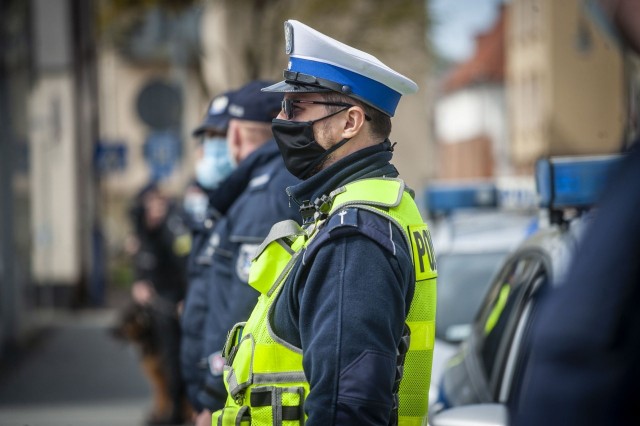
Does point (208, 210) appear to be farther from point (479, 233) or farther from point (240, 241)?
point (479, 233)

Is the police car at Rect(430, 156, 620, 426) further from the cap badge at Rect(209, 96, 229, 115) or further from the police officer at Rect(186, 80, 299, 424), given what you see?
the cap badge at Rect(209, 96, 229, 115)

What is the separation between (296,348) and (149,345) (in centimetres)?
742

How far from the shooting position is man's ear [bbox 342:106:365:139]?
107 inches

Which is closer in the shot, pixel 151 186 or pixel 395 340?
pixel 395 340

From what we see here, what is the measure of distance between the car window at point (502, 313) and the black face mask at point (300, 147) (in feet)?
4.54

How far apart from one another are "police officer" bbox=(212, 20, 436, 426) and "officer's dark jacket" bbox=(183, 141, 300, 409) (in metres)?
1.09

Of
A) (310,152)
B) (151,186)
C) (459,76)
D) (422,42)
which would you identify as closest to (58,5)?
(422,42)

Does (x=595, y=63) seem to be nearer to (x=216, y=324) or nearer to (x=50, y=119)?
(x=216, y=324)

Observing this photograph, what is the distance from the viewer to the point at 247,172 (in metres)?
4.46

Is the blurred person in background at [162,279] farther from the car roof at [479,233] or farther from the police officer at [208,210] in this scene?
the police officer at [208,210]

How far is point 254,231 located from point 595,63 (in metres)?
6.39

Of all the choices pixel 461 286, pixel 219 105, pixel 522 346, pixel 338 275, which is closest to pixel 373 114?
pixel 338 275

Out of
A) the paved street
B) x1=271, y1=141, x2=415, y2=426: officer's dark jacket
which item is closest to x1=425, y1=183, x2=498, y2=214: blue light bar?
the paved street

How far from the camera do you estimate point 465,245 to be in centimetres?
734
